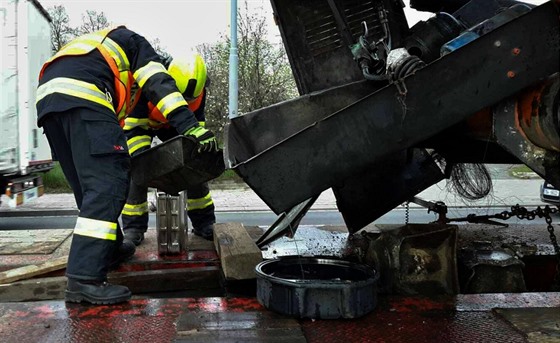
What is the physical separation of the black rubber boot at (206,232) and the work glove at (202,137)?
121cm

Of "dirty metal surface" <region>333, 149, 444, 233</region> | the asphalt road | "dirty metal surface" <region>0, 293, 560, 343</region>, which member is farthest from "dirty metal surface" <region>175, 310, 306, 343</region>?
the asphalt road

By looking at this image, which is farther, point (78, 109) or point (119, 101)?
point (119, 101)

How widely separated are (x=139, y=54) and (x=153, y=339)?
6.00 feet

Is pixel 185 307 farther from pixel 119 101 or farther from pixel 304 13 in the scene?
pixel 304 13

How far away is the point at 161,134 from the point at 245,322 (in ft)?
8.79

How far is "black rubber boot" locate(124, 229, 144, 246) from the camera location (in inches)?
165

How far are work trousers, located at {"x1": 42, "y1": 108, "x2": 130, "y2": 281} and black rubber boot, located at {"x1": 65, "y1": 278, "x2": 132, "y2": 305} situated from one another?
0.12 ft

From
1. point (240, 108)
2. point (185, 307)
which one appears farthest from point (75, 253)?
point (240, 108)

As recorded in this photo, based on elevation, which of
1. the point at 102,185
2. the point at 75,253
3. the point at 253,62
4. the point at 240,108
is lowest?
the point at 75,253

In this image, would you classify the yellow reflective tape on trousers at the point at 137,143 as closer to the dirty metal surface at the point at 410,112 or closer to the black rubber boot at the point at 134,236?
the black rubber boot at the point at 134,236

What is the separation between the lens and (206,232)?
14.9ft

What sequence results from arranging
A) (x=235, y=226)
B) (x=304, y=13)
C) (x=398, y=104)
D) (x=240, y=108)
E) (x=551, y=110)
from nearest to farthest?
1. (x=551, y=110)
2. (x=398, y=104)
3. (x=304, y=13)
4. (x=235, y=226)
5. (x=240, y=108)

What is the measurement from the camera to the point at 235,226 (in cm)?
415

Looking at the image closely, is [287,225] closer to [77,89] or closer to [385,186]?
[385,186]
